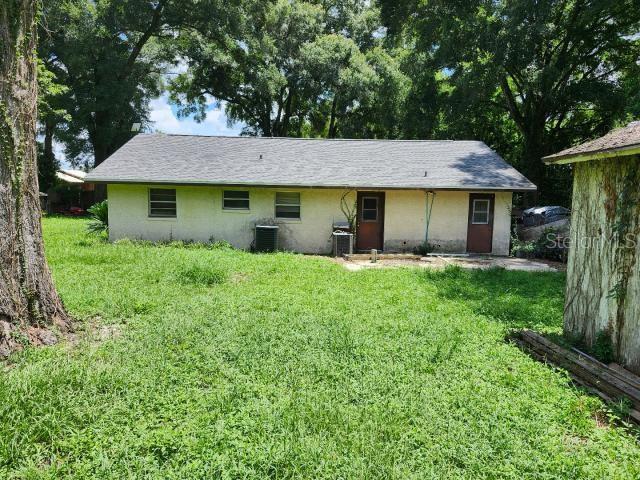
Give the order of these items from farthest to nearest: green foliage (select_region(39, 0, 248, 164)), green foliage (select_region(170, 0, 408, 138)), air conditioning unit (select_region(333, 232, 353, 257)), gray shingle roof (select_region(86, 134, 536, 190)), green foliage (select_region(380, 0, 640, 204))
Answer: green foliage (select_region(170, 0, 408, 138))
green foliage (select_region(39, 0, 248, 164))
green foliage (select_region(380, 0, 640, 204))
gray shingle roof (select_region(86, 134, 536, 190))
air conditioning unit (select_region(333, 232, 353, 257))

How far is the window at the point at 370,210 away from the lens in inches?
580

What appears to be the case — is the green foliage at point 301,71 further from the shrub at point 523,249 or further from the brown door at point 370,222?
the shrub at point 523,249

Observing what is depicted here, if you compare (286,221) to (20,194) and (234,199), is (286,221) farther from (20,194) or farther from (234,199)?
(20,194)

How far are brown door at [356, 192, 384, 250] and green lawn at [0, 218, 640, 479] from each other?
7.72 meters

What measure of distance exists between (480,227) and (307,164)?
6.75m

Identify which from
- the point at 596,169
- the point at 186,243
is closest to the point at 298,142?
the point at 186,243

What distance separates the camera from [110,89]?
86.0 feet

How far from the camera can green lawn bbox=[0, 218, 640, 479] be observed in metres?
2.92

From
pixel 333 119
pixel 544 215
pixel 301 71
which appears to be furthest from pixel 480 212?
pixel 333 119

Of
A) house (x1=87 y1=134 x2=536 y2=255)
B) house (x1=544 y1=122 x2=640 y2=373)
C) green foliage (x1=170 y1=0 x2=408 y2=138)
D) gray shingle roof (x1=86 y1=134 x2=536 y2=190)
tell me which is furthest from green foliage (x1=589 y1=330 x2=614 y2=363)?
green foliage (x1=170 y1=0 x2=408 y2=138)

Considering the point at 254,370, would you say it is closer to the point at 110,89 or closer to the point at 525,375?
the point at 525,375

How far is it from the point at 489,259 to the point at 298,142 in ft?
30.4

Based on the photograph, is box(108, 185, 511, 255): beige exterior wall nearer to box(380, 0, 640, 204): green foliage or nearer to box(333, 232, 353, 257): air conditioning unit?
box(333, 232, 353, 257): air conditioning unit

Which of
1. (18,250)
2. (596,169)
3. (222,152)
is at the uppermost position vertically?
(222,152)
